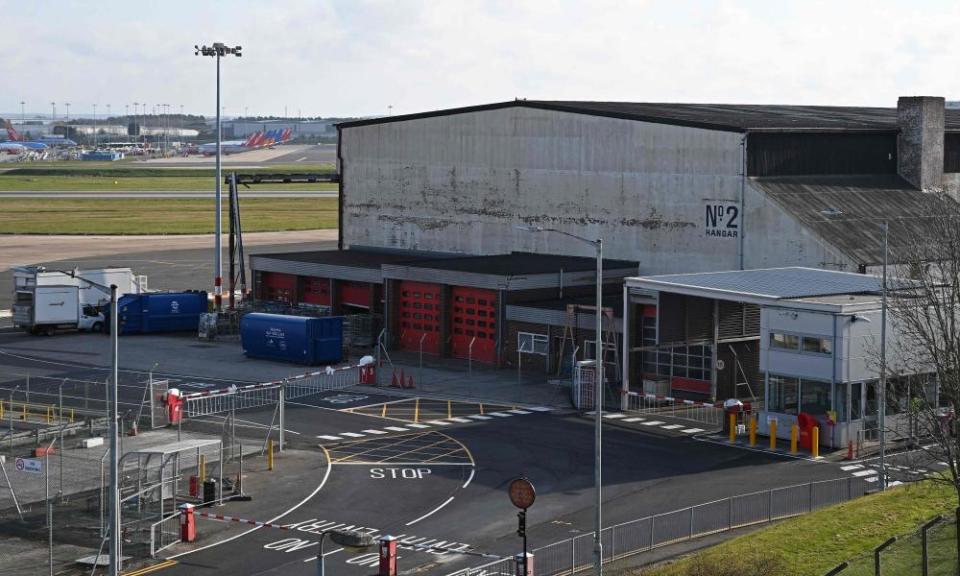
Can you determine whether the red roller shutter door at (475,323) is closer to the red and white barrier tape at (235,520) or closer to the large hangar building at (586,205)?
the large hangar building at (586,205)

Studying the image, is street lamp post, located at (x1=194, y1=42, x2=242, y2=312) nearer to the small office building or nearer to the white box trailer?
the white box trailer

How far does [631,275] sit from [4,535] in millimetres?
42654

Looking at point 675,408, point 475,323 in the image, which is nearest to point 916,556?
point 675,408

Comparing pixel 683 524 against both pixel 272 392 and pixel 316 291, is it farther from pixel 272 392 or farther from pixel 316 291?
pixel 316 291

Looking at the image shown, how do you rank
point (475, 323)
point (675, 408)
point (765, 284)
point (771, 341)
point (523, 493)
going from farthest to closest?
point (475, 323)
point (675, 408)
point (765, 284)
point (771, 341)
point (523, 493)

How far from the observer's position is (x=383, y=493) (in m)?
44.8

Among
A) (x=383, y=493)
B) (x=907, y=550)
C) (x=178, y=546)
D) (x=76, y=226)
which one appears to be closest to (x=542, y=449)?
(x=383, y=493)

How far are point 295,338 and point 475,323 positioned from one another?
9.19m

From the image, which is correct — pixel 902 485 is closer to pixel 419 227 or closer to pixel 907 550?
pixel 907 550

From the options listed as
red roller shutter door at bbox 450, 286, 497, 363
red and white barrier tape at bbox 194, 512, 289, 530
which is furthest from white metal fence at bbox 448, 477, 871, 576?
red roller shutter door at bbox 450, 286, 497, 363

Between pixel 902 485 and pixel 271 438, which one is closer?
pixel 902 485

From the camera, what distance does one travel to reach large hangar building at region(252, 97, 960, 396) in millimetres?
71000

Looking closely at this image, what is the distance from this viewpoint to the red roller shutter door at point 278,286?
86.2 metres

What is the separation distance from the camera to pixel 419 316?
7575cm
